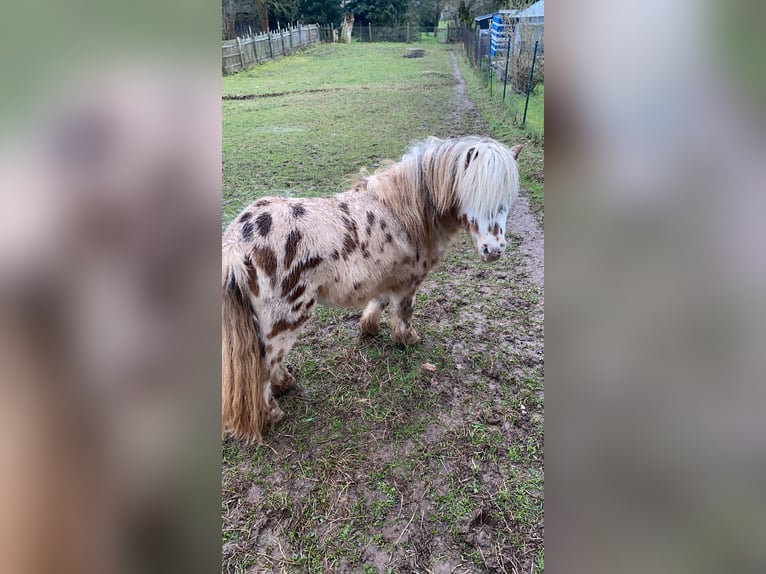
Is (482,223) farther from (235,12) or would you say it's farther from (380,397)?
(235,12)

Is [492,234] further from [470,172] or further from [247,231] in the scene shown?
[247,231]

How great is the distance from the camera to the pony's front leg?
1.67 meters

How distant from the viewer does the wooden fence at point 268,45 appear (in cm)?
98

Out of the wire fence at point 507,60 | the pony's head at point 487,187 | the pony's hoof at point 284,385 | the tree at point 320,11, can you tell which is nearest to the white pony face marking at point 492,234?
the pony's head at point 487,187

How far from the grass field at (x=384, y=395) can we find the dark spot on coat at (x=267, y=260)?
14 cm

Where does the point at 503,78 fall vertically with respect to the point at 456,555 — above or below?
above

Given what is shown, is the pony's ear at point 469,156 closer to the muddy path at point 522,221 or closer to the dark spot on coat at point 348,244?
the muddy path at point 522,221

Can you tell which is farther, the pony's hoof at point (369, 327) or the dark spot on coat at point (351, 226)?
the pony's hoof at point (369, 327)

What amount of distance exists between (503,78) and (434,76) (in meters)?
0.27
